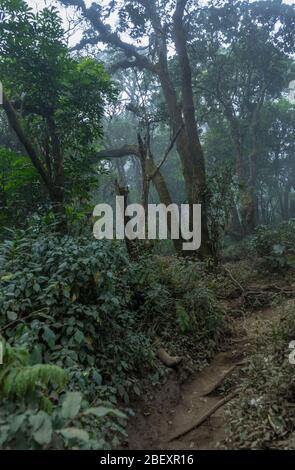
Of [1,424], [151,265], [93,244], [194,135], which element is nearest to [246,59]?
[194,135]

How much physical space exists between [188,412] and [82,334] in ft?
4.93

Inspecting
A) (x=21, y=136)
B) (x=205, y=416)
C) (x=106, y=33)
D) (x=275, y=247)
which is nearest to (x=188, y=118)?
(x=275, y=247)

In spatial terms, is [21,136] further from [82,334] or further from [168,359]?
[168,359]

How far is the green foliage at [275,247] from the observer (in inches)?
382

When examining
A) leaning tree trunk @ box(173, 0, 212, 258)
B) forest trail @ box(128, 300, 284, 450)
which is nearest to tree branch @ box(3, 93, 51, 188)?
forest trail @ box(128, 300, 284, 450)

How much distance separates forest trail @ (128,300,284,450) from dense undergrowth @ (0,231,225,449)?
18 centimetres

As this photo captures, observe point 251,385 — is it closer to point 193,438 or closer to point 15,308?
point 193,438

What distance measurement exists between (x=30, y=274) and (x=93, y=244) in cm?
92

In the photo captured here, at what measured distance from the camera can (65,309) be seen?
4.18 metres

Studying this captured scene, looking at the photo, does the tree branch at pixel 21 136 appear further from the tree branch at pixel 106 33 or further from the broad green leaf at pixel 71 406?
the tree branch at pixel 106 33

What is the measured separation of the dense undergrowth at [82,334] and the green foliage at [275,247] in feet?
13.2

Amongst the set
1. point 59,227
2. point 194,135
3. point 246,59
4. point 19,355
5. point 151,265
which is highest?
point 246,59

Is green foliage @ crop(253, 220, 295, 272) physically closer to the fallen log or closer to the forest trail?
the forest trail

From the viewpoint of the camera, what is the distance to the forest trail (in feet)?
12.1
